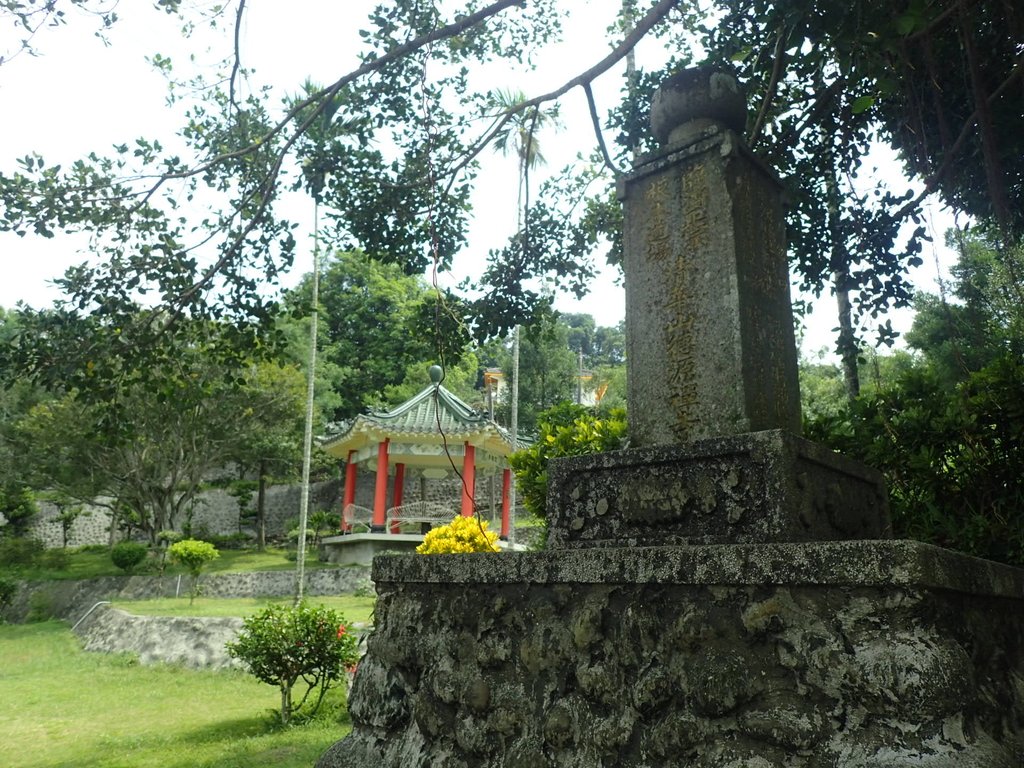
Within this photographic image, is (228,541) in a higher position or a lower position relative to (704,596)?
higher

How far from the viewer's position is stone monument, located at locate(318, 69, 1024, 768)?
1.85 metres

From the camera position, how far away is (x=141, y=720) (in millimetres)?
7938

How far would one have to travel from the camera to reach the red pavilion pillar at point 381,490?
795 inches

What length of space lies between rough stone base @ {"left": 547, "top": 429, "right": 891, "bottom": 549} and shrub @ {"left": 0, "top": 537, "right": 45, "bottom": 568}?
25.9 metres

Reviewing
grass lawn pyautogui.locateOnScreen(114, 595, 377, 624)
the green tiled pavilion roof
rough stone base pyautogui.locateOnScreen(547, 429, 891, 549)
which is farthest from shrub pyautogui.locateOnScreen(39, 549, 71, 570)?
rough stone base pyautogui.locateOnScreen(547, 429, 891, 549)

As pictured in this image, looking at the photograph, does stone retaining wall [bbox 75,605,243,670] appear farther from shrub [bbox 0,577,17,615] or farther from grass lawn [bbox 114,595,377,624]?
→ shrub [bbox 0,577,17,615]

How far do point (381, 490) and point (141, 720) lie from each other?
12.4 m

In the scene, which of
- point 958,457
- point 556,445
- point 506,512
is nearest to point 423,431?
point 506,512

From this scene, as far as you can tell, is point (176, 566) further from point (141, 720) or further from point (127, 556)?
point (141, 720)

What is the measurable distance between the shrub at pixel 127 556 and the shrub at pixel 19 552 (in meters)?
5.13

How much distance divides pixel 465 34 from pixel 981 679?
6.07 meters

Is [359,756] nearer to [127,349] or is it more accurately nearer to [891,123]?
[127,349]

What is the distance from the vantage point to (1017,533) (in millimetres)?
4367

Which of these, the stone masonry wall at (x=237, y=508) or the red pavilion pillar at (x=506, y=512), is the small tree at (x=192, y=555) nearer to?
the red pavilion pillar at (x=506, y=512)
